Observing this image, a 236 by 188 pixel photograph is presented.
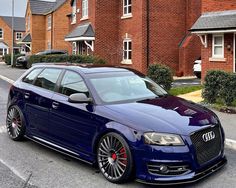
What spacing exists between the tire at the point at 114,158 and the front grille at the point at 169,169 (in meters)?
0.29

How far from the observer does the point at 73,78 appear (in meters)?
6.24

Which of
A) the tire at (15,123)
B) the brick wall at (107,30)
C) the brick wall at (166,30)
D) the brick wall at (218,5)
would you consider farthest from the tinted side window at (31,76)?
the brick wall at (107,30)

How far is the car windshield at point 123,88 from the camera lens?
5.79 meters

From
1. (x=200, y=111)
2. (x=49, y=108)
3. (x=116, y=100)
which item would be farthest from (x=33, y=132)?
(x=200, y=111)

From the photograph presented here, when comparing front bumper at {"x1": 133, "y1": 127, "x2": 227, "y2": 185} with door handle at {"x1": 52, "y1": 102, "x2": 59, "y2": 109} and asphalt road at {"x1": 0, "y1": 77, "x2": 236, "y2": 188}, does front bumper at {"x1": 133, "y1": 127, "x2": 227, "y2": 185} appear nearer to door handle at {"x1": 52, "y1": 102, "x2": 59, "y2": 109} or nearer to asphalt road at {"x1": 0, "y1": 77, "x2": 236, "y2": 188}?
asphalt road at {"x1": 0, "y1": 77, "x2": 236, "y2": 188}

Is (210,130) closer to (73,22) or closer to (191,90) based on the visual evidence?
(191,90)

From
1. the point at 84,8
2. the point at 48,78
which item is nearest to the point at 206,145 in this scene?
the point at 48,78

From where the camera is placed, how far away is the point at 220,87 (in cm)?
1074

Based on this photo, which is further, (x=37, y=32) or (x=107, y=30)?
(x=37, y=32)

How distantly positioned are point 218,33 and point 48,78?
35.9 feet

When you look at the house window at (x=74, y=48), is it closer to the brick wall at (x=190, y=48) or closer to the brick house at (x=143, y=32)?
the brick house at (x=143, y=32)

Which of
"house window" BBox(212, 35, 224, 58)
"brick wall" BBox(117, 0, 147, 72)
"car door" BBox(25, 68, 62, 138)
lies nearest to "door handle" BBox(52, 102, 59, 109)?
"car door" BBox(25, 68, 62, 138)

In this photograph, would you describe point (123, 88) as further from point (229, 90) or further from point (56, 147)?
point (229, 90)

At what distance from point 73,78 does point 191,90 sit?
9902 mm
